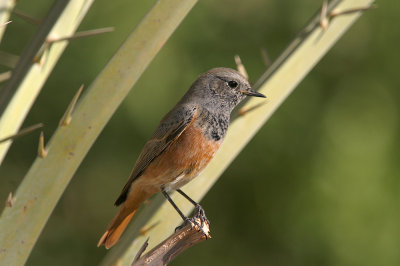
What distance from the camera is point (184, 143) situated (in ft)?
11.2

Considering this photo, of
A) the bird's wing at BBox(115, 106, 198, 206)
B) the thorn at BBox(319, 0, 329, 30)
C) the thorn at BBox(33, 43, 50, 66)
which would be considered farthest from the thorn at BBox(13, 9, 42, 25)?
the bird's wing at BBox(115, 106, 198, 206)

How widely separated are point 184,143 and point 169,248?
0.97 metres

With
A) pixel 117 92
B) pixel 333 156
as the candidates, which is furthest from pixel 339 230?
pixel 117 92

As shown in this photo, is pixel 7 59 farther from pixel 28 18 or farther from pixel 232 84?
pixel 232 84

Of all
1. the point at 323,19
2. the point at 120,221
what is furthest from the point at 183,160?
the point at 323,19

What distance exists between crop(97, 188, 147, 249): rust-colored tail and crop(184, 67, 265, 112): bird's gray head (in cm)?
67

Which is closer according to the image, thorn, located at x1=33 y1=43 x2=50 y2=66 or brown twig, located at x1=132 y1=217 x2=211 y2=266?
thorn, located at x1=33 y1=43 x2=50 y2=66

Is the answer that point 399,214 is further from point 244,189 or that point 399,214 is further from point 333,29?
point 333,29

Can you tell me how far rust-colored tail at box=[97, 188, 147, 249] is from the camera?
3553 mm

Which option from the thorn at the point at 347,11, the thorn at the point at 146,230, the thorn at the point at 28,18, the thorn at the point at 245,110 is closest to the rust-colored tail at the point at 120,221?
the thorn at the point at 146,230

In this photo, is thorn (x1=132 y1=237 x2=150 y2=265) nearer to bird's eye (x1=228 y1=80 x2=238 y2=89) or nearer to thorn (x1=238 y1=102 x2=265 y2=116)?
thorn (x1=238 y1=102 x2=265 y2=116)

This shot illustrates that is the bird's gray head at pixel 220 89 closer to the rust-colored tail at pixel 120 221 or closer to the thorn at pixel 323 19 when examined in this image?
the rust-colored tail at pixel 120 221

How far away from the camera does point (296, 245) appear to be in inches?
177

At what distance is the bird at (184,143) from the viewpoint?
334 cm
